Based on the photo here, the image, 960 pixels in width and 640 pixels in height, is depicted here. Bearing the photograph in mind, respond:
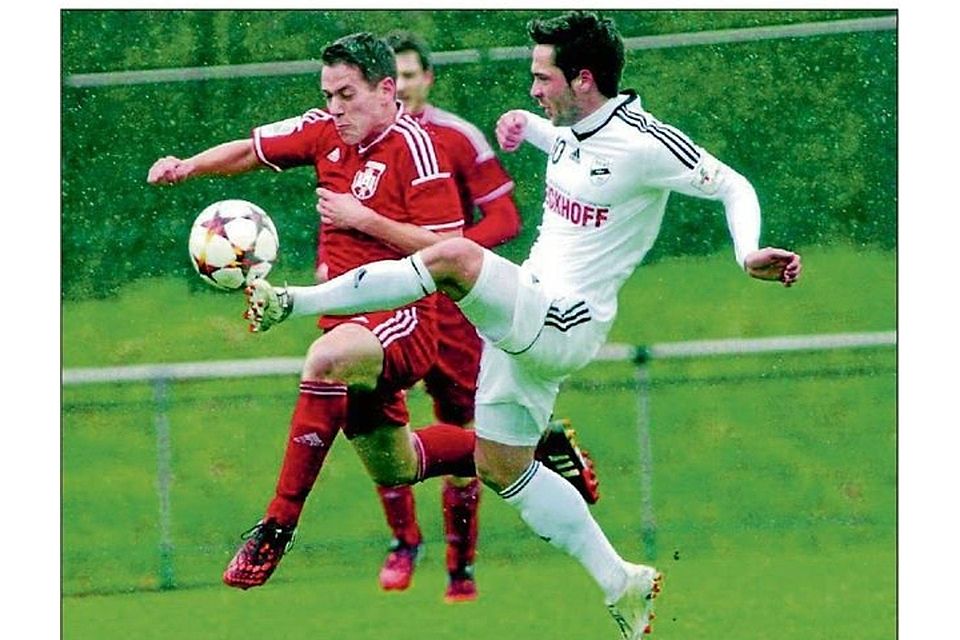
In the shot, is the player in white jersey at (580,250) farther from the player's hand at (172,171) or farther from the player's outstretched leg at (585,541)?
the player's hand at (172,171)

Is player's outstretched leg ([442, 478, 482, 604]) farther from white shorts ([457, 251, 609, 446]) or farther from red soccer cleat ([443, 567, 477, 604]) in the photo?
white shorts ([457, 251, 609, 446])

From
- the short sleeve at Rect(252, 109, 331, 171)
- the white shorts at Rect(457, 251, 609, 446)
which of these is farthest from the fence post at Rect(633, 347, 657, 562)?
the short sleeve at Rect(252, 109, 331, 171)

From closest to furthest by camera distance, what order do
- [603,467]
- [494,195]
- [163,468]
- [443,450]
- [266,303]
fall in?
[266,303], [443,450], [494,195], [163,468], [603,467]

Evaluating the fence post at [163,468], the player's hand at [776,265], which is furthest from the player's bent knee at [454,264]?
the fence post at [163,468]

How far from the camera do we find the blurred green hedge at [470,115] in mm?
6496

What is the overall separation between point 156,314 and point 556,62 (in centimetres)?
206

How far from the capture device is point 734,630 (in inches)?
228

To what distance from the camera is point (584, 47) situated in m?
5.55

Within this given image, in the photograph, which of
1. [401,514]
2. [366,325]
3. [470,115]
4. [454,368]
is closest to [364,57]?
[470,115]

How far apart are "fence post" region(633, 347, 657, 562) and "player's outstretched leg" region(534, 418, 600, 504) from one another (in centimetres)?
66

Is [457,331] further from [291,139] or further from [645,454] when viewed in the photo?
[645,454]

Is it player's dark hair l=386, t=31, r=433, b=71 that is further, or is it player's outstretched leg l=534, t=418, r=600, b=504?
player's dark hair l=386, t=31, r=433, b=71

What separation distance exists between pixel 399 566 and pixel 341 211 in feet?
4.62

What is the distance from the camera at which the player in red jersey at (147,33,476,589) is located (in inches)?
229
